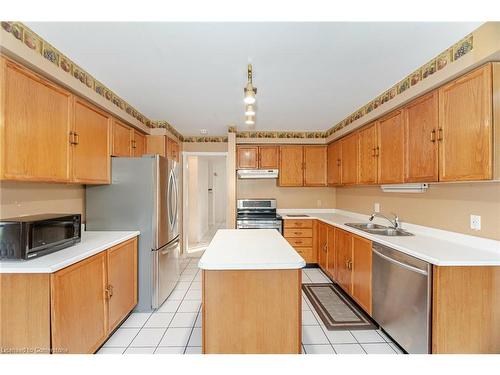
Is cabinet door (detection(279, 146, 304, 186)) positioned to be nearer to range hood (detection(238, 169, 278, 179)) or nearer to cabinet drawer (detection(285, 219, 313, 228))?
range hood (detection(238, 169, 278, 179))

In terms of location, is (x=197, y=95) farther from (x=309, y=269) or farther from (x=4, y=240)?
(x=309, y=269)

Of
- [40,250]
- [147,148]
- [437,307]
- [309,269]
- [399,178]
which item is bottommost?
[309,269]

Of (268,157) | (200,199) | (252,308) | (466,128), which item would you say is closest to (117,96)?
(268,157)

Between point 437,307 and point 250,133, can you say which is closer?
point 437,307

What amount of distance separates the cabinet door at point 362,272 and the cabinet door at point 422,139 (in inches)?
30.7

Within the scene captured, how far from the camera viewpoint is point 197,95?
250cm

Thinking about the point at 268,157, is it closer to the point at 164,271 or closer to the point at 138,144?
the point at 138,144

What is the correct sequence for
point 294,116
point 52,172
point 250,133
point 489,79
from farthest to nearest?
point 250,133 < point 294,116 < point 52,172 < point 489,79

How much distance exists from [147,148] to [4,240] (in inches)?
90.5

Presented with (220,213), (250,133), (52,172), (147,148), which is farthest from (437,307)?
(220,213)

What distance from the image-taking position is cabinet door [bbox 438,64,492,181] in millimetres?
1442

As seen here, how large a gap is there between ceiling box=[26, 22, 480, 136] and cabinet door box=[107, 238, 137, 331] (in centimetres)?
158

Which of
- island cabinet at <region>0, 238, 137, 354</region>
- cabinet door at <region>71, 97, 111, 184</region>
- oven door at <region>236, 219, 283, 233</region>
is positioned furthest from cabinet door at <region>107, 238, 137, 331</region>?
oven door at <region>236, 219, 283, 233</region>

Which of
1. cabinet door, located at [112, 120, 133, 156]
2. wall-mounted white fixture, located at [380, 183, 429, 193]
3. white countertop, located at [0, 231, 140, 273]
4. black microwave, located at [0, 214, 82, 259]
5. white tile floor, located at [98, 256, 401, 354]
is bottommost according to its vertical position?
white tile floor, located at [98, 256, 401, 354]
